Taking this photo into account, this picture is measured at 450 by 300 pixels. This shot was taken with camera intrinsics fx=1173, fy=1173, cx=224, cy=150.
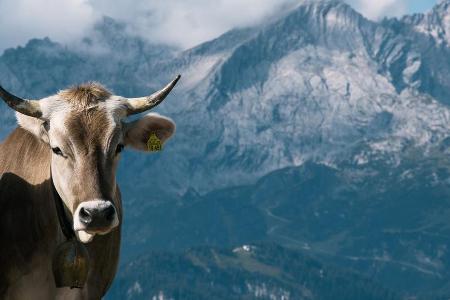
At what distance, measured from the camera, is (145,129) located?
2070 centimetres

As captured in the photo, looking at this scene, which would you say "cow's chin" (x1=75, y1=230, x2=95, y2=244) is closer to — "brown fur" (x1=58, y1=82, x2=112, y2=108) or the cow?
the cow

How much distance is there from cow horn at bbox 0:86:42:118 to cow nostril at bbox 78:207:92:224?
2.34m

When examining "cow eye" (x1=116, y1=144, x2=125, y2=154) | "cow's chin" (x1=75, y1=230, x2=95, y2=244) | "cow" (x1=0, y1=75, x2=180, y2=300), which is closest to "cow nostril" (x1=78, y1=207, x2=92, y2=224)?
"cow" (x1=0, y1=75, x2=180, y2=300)

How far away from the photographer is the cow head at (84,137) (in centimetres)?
1850

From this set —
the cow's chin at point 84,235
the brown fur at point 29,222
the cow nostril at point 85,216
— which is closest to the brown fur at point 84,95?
the brown fur at point 29,222

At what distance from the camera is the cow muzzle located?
58.5 feet

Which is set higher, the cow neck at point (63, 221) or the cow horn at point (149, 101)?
the cow horn at point (149, 101)

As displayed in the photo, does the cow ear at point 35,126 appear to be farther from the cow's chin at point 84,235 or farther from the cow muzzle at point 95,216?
the cow muzzle at point 95,216

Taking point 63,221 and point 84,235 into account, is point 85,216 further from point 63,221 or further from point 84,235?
point 63,221

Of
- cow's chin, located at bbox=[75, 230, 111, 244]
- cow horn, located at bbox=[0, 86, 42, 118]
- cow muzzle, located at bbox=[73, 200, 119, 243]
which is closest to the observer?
cow muzzle, located at bbox=[73, 200, 119, 243]

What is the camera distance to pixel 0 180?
2089 centimetres

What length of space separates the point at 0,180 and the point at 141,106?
3069 mm

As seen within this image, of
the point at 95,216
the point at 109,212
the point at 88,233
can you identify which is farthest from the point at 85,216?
the point at 88,233

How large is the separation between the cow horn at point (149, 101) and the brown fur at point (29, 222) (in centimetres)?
140
